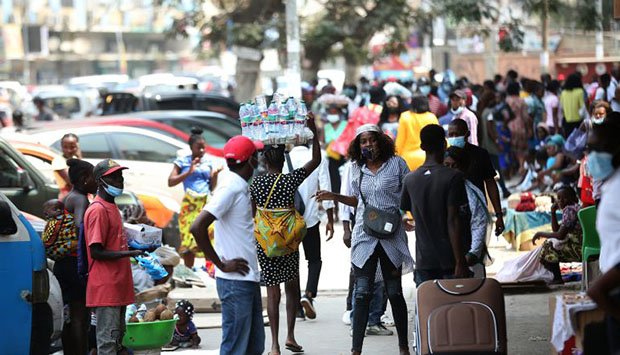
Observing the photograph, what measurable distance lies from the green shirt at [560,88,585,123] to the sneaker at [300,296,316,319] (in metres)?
10.7

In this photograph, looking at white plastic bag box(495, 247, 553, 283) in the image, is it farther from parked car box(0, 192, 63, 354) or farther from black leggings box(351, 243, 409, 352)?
parked car box(0, 192, 63, 354)

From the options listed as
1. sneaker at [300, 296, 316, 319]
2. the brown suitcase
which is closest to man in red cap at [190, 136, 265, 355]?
the brown suitcase

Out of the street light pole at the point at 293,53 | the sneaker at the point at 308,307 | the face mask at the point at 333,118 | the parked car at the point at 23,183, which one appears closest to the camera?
the sneaker at the point at 308,307

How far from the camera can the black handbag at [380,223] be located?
8586 mm

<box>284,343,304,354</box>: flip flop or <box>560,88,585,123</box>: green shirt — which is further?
<box>560,88,585,123</box>: green shirt

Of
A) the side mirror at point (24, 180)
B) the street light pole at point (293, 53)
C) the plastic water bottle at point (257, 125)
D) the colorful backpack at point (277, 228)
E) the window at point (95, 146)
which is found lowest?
the colorful backpack at point (277, 228)

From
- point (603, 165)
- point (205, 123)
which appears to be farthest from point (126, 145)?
point (603, 165)

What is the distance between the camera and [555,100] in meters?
21.5

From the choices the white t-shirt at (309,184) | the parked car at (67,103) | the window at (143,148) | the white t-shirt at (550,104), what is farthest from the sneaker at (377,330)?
the parked car at (67,103)

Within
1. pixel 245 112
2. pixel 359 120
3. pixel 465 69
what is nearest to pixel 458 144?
pixel 245 112

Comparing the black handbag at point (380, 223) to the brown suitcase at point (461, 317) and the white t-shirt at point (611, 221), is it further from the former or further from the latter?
the white t-shirt at point (611, 221)

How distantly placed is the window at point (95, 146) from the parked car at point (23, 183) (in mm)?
3503

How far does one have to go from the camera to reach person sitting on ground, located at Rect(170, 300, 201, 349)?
9625mm

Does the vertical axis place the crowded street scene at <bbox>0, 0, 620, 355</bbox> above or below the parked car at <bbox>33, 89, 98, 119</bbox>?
below
